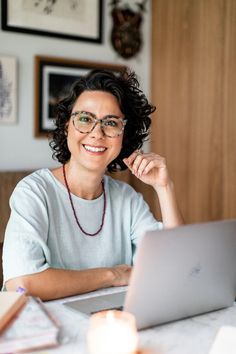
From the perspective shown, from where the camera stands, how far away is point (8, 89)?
304 centimetres

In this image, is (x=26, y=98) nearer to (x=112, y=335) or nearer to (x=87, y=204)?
(x=87, y=204)

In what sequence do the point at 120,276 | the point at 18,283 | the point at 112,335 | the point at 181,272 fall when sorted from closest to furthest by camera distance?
the point at 112,335 < the point at 181,272 < the point at 18,283 < the point at 120,276

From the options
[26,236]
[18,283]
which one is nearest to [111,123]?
[26,236]

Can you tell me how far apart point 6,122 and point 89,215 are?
143 cm

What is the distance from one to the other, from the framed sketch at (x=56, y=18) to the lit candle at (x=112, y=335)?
2.40 metres

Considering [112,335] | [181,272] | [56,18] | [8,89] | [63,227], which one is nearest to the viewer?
[112,335]

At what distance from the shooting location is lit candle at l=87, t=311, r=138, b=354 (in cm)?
95

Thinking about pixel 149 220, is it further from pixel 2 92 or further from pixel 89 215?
pixel 2 92

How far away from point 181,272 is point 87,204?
0.72 metres

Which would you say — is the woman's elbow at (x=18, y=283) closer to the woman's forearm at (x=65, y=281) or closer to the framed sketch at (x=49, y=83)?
the woman's forearm at (x=65, y=281)

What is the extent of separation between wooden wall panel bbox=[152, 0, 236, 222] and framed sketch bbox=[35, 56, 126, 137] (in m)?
0.62

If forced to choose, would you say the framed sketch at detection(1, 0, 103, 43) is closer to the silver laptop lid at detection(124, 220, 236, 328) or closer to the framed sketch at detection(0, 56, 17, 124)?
the framed sketch at detection(0, 56, 17, 124)

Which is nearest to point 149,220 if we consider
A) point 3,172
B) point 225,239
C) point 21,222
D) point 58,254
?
point 58,254

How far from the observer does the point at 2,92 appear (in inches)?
119
